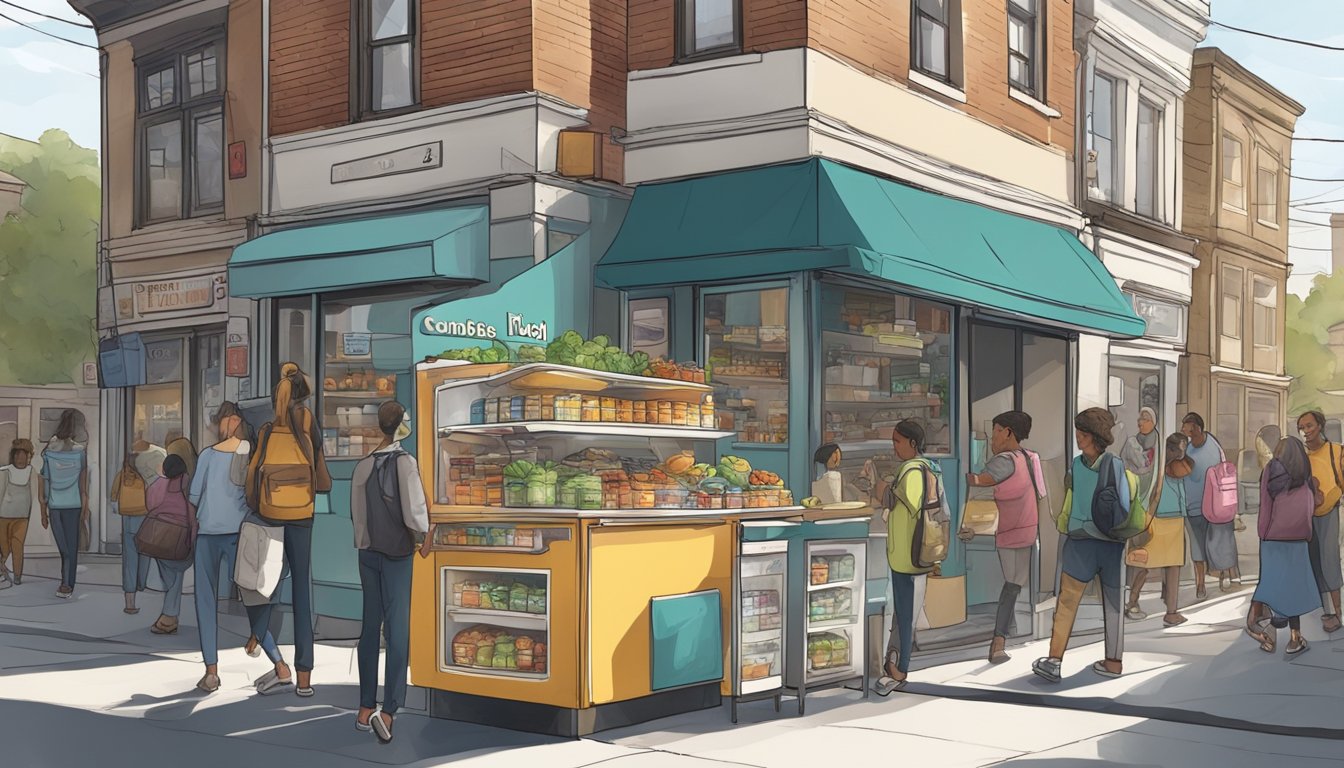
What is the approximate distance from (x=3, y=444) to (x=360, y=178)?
48.1 ft

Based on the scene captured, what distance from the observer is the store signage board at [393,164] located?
14.7 m

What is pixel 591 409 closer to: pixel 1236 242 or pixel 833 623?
pixel 833 623

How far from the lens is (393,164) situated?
49.6 feet

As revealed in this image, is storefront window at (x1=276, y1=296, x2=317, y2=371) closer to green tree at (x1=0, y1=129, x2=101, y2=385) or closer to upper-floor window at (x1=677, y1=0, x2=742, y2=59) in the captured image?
upper-floor window at (x1=677, y1=0, x2=742, y2=59)

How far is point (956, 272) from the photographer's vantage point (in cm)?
1371

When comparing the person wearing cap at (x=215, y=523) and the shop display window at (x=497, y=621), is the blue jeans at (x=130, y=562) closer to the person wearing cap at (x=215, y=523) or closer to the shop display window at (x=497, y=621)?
the person wearing cap at (x=215, y=523)

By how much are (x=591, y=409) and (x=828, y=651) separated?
2.60 m

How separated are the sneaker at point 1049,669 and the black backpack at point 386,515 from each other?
214 inches

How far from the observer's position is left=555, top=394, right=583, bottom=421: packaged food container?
396 inches

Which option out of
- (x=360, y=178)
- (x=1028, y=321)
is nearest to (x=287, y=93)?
(x=360, y=178)

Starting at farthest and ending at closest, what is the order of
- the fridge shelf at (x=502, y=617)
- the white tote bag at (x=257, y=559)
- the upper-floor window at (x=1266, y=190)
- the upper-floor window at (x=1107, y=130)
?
the upper-floor window at (x=1266, y=190) < the upper-floor window at (x=1107, y=130) < the white tote bag at (x=257, y=559) < the fridge shelf at (x=502, y=617)

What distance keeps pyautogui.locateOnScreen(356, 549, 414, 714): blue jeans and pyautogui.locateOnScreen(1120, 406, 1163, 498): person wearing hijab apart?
866 centimetres

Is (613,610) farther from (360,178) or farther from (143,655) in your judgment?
(360,178)

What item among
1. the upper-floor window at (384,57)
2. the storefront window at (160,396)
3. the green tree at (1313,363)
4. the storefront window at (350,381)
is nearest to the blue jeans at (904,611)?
the storefront window at (350,381)
